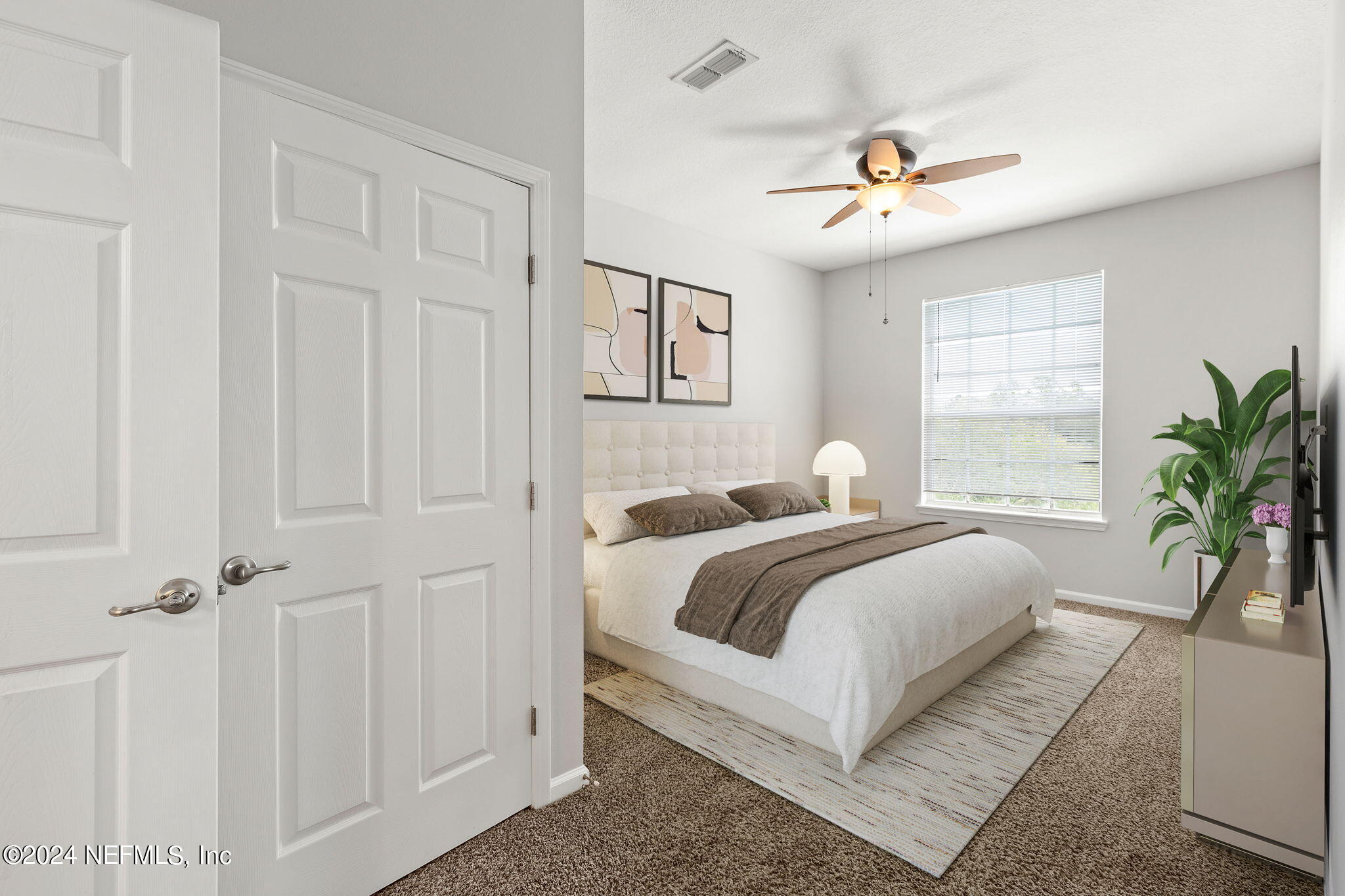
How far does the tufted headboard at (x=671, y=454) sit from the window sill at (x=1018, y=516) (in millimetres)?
1397

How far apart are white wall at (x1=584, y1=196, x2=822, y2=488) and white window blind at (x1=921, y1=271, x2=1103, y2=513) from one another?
3.51 feet

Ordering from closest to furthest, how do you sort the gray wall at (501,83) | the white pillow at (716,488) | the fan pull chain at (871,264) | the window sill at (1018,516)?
the gray wall at (501,83) < the white pillow at (716,488) < the window sill at (1018,516) < the fan pull chain at (871,264)

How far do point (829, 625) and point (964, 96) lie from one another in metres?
2.47

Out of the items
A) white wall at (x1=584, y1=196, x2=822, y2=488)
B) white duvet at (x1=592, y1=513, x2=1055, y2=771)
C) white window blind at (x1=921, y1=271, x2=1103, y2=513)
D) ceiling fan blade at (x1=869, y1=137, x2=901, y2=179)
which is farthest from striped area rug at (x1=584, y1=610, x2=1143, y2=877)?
ceiling fan blade at (x1=869, y1=137, x2=901, y2=179)

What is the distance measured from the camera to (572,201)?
2.09m

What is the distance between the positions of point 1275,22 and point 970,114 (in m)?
1.07

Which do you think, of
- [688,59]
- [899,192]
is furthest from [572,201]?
[899,192]

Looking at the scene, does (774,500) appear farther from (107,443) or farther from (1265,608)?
(107,443)

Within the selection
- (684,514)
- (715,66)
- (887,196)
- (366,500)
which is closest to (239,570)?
(366,500)

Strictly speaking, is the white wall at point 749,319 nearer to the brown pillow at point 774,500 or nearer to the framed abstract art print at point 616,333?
the framed abstract art print at point 616,333

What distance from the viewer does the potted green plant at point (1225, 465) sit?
139 inches

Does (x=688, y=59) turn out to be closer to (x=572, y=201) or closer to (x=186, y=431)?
(x=572, y=201)

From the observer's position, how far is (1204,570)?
368 centimetres

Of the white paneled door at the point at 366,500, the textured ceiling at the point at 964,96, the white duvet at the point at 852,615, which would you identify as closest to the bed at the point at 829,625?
the white duvet at the point at 852,615
